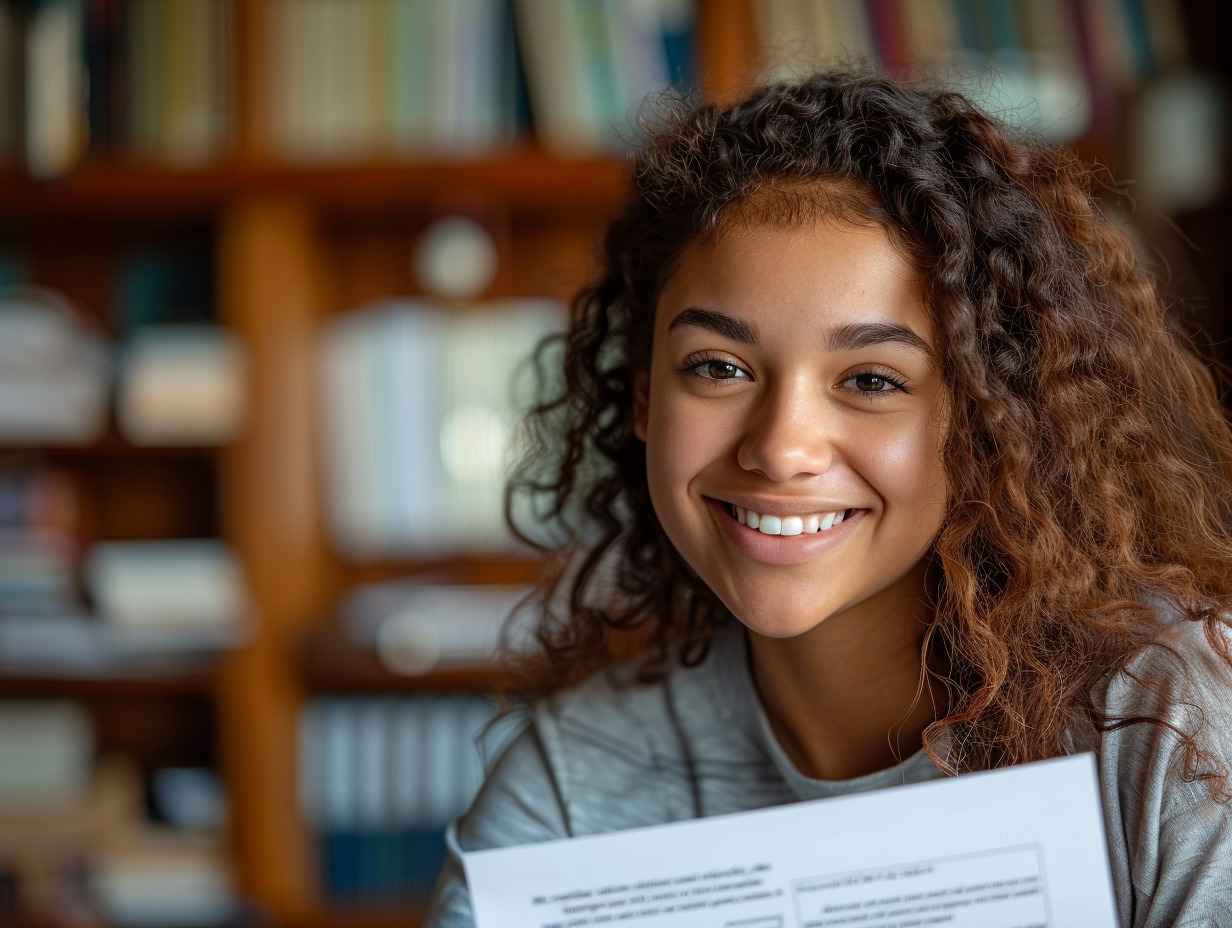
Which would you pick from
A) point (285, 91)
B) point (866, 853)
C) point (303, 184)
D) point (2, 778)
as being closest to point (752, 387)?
point (866, 853)

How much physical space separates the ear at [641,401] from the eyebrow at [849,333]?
0.17 m

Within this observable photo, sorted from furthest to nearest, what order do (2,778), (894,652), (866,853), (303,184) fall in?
(2,778)
(303,184)
(894,652)
(866,853)

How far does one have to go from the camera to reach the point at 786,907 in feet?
2.43

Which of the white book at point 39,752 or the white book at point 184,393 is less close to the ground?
the white book at point 184,393

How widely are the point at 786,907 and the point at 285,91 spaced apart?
1675 millimetres

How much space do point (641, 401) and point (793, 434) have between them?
0.26m

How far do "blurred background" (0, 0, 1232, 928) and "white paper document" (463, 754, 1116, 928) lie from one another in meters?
1.23

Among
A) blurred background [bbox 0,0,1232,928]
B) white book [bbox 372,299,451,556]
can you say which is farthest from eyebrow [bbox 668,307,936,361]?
white book [bbox 372,299,451,556]

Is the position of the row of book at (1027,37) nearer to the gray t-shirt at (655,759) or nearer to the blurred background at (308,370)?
the blurred background at (308,370)

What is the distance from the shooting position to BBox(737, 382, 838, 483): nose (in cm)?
86

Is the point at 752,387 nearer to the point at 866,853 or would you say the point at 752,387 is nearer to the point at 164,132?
the point at 866,853

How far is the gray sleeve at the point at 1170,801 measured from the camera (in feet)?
2.56

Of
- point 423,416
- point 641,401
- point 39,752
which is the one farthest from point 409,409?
point 641,401

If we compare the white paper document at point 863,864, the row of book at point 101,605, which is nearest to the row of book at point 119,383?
the row of book at point 101,605
